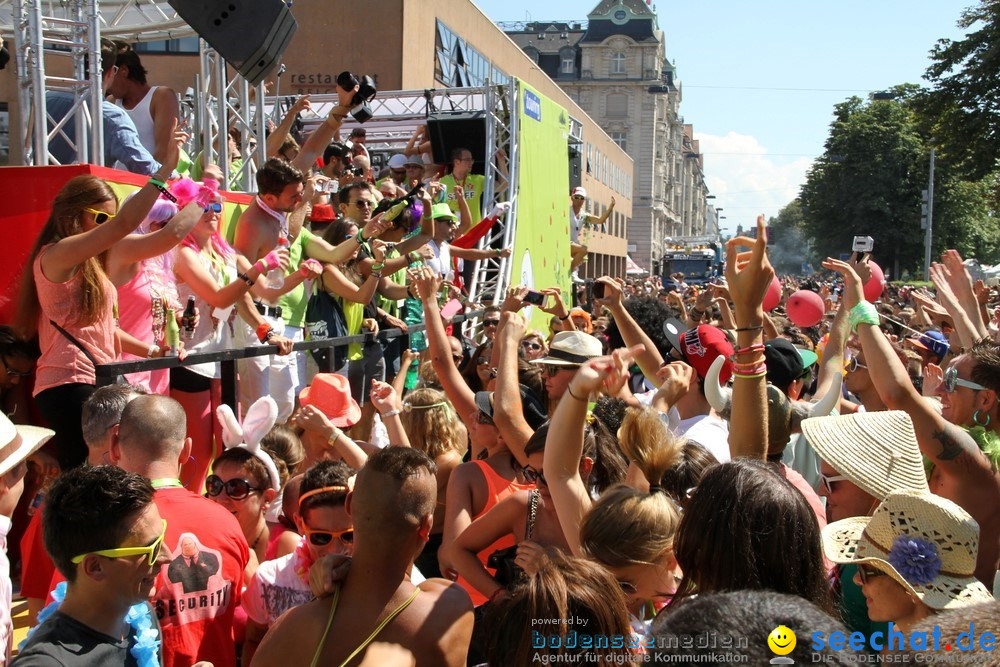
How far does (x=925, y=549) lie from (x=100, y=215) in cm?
330

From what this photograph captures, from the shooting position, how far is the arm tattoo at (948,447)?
10.1 feet

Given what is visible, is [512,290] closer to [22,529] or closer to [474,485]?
[474,485]

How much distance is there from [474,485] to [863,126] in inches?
2279

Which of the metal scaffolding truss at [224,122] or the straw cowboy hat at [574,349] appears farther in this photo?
the metal scaffolding truss at [224,122]

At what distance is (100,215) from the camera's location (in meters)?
3.81

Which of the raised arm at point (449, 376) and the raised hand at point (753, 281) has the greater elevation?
the raised hand at point (753, 281)

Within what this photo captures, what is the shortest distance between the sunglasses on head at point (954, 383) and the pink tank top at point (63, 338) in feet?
11.1

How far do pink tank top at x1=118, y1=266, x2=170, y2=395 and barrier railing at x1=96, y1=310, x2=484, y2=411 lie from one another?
29cm

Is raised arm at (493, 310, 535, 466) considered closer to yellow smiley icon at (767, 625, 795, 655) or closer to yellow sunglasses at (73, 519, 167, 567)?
yellow sunglasses at (73, 519, 167, 567)

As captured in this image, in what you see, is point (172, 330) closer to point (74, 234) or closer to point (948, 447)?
point (74, 234)

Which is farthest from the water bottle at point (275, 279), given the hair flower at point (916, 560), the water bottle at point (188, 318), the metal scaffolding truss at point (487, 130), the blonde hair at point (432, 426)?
the metal scaffolding truss at point (487, 130)

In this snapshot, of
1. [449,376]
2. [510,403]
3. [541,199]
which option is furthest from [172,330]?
[541,199]

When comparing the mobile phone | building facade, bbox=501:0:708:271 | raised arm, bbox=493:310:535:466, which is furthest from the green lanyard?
building facade, bbox=501:0:708:271

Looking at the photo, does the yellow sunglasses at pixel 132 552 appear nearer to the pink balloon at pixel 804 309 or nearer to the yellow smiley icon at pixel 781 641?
the yellow smiley icon at pixel 781 641
